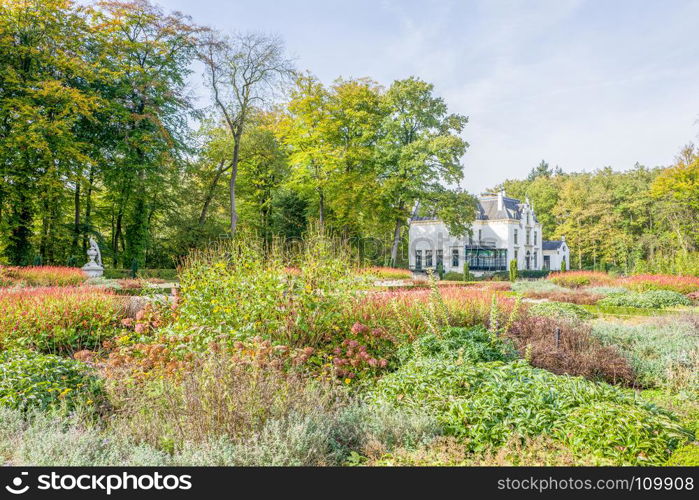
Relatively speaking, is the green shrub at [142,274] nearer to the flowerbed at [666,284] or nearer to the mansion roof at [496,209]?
the flowerbed at [666,284]

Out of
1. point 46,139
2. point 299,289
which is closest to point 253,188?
point 46,139

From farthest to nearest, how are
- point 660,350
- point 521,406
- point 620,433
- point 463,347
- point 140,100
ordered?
point 140,100, point 660,350, point 463,347, point 521,406, point 620,433

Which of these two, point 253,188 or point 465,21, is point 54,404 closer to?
point 465,21

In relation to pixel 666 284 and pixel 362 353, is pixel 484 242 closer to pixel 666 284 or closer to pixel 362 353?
pixel 666 284

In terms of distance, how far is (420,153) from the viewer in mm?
22656

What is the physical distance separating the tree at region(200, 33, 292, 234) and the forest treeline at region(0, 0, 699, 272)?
64 millimetres

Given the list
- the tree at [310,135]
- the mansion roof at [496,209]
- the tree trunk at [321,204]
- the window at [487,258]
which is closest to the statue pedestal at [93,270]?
the tree at [310,135]

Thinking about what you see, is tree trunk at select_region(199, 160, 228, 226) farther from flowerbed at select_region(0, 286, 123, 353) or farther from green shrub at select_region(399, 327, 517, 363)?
green shrub at select_region(399, 327, 517, 363)

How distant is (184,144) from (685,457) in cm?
2342

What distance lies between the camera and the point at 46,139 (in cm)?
1728

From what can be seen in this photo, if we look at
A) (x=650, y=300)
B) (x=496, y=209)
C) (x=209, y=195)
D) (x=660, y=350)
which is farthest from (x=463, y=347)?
(x=496, y=209)

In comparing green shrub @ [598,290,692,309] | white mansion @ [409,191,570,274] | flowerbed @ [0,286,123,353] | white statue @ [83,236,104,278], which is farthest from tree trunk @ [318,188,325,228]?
flowerbed @ [0,286,123,353]

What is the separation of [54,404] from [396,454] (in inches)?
110

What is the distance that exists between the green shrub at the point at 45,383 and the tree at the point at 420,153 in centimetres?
1945
